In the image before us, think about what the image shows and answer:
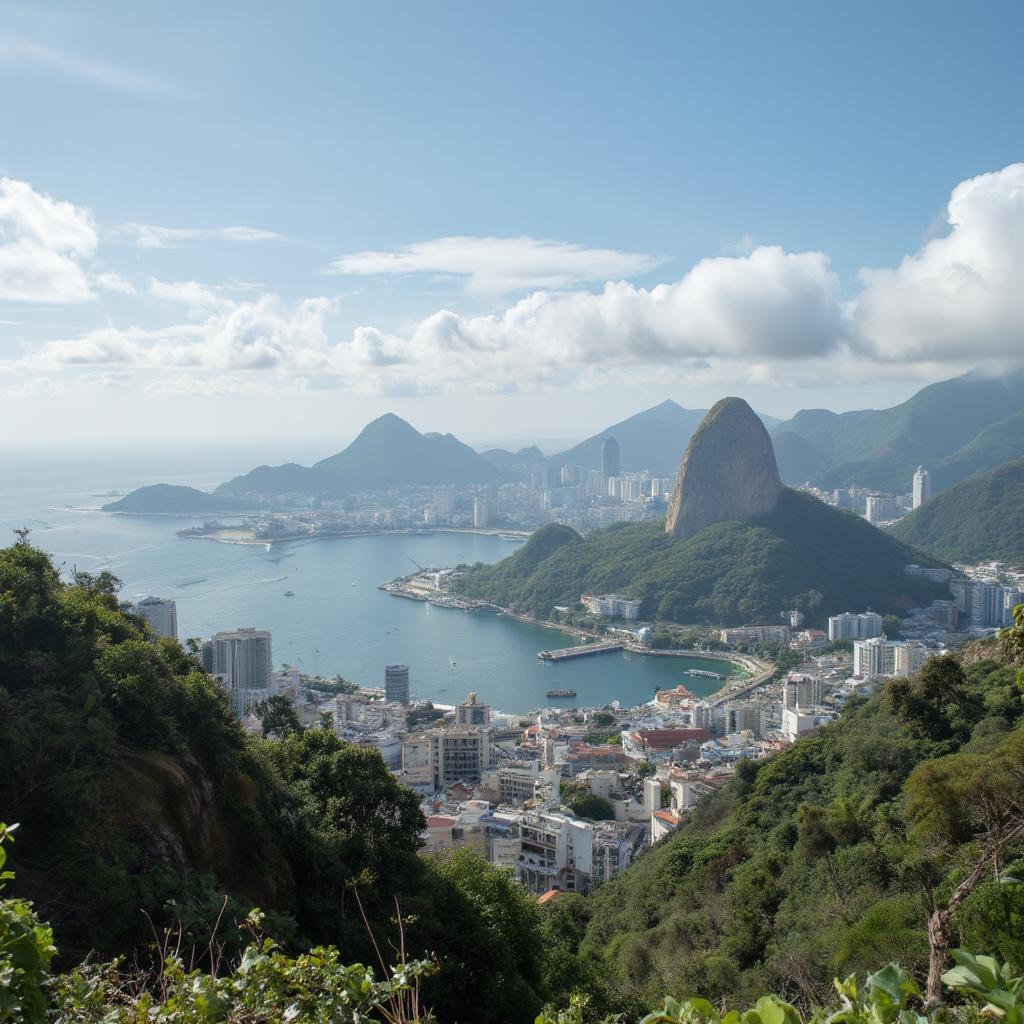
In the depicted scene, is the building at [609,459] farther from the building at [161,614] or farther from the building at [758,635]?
the building at [161,614]

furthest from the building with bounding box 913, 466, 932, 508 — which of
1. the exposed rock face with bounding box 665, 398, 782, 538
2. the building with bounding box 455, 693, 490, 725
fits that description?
the building with bounding box 455, 693, 490, 725

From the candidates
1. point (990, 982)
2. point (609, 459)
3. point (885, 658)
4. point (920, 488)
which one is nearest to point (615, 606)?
point (885, 658)

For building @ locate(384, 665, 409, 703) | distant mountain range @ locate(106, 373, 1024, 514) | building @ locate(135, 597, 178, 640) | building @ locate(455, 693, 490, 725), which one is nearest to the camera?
building @ locate(455, 693, 490, 725)

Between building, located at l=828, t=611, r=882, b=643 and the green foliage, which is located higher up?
the green foliage

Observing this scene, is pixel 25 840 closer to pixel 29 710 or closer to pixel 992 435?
pixel 29 710

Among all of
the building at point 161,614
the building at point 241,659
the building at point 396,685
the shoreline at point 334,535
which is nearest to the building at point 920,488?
the shoreline at point 334,535

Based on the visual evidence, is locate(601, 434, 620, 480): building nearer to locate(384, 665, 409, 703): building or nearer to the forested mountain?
locate(384, 665, 409, 703): building
